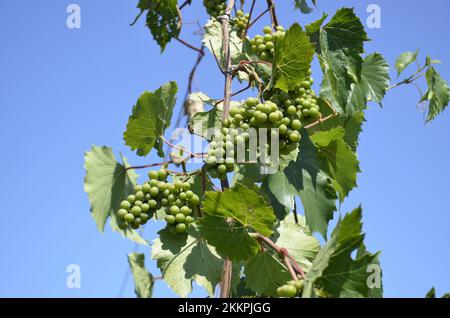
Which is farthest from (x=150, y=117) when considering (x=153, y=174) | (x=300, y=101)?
(x=300, y=101)

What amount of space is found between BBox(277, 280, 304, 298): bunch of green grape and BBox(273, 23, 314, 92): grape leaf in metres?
0.74

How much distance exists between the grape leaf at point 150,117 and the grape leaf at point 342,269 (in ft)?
3.02

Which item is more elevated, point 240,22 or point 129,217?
point 240,22

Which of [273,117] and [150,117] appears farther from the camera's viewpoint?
[150,117]

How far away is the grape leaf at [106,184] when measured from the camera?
2193 mm

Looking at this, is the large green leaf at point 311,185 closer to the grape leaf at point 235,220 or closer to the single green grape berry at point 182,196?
the grape leaf at point 235,220

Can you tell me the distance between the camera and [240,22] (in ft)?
8.98

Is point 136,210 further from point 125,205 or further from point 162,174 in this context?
point 162,174

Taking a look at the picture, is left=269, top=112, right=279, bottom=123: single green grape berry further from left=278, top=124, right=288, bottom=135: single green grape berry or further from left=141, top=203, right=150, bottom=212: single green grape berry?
left=141, top=203, right=150, bottom=212: single green grape berry

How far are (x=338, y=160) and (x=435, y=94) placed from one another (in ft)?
6.09

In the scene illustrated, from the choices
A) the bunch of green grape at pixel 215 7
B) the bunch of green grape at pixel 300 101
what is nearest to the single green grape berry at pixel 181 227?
the bunch of green grape at pixel 300 101
